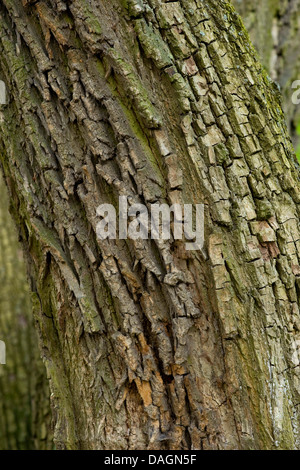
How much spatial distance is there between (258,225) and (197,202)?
0.23 m

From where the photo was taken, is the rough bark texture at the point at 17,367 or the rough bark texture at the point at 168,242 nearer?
the rough bark texture at the point at 168,242

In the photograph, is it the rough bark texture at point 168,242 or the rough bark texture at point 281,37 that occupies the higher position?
the rough bark texture at point 281,37

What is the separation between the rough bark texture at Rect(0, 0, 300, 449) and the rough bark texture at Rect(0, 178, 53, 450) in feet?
7.83

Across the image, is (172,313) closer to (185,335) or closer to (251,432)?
(185,335)

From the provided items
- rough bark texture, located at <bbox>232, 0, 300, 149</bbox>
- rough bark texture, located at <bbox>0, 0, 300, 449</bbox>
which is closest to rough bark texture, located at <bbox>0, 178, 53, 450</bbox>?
rough bark texture, located at <bbox>0, 0, 300, 449</bbox>


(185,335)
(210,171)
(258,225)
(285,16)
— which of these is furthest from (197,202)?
(285,16)

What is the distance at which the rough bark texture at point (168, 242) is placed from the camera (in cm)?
160

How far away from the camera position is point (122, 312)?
165cm

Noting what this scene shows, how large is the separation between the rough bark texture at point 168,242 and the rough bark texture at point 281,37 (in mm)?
2130

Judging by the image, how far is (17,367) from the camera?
13.5 ft

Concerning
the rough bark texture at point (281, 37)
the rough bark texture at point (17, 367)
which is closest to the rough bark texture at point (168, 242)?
the rough bark texture at point (281, 37)

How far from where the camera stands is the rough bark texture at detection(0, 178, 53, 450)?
3.90m

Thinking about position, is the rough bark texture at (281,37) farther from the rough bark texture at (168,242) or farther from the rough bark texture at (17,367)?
the rough bark texture at (17,367)

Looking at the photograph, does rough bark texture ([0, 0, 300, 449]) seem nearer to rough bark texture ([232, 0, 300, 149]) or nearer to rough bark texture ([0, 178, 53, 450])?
rough bark texture ([232, 0, 300, 149])
